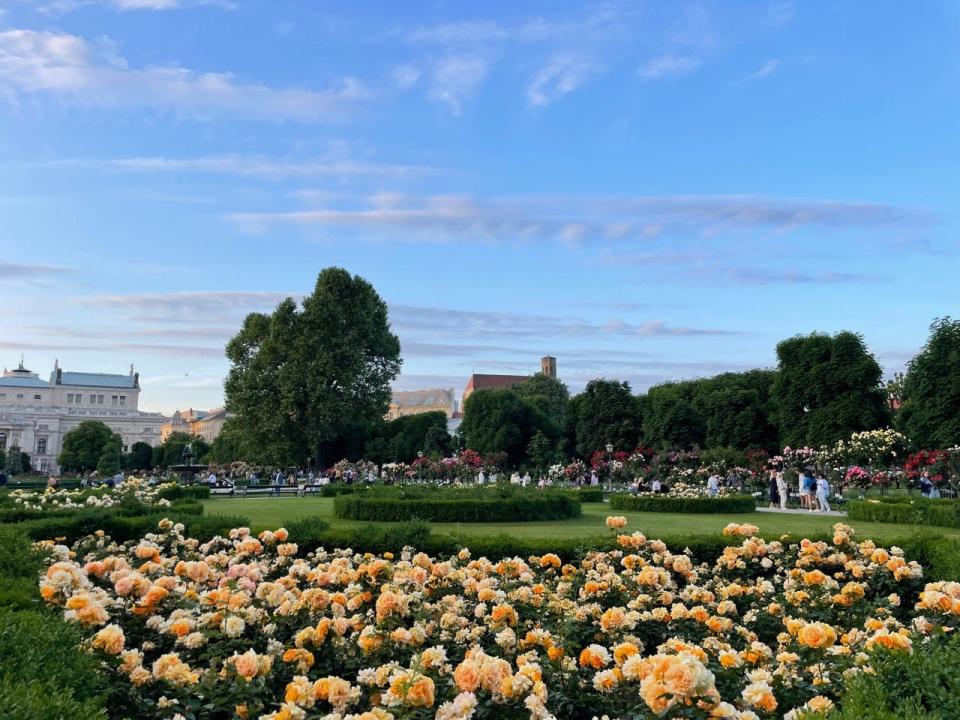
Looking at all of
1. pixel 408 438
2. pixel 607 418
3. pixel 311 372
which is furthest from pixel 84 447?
pixel 607 418

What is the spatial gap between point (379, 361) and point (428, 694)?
4259 cm

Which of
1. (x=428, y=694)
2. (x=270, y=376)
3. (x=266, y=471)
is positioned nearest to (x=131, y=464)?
(x=266, y=471)

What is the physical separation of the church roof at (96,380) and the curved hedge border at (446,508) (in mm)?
104853

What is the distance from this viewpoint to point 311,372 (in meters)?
40.8

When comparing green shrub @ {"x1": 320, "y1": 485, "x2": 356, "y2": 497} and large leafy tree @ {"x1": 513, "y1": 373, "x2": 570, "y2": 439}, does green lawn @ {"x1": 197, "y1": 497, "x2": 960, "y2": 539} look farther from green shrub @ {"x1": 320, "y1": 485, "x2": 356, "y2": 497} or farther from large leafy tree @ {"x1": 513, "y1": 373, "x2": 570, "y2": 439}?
large leafy tree @ {"x1": 513, "y1": 373, "x2": 570, "y2": 439}

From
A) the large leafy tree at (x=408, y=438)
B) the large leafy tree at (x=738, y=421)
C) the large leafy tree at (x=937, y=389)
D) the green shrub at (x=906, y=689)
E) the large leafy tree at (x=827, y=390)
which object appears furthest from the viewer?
the large leafy tree at (x=408, y=438)

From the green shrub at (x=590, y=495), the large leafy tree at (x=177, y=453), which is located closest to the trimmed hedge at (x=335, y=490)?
the green shrub at (x=590, y=495)

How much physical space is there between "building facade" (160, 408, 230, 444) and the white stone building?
28.3 m

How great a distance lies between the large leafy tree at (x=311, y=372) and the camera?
4081 cm

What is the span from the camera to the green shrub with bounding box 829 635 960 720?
2975 millimetres

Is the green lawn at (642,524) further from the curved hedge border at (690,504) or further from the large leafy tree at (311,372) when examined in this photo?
the large leafy tree at (311,372)

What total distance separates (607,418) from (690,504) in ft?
88.2

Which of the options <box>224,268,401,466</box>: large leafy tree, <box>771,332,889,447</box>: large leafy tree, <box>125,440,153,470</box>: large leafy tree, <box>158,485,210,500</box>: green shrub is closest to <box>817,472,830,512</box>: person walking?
<box>771,332,889,447</box>: large leafy tree

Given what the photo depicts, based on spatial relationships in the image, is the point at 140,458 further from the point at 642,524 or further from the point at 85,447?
the point at 642,524
